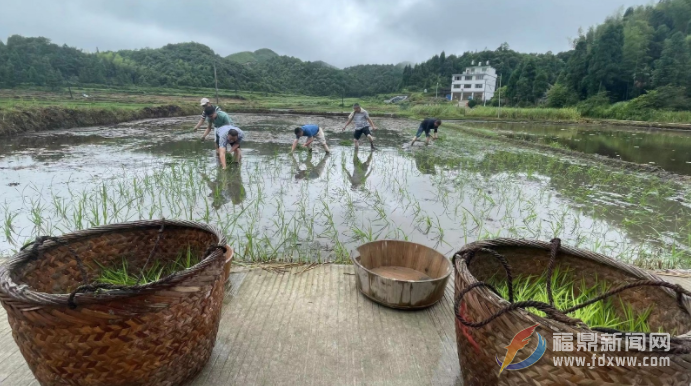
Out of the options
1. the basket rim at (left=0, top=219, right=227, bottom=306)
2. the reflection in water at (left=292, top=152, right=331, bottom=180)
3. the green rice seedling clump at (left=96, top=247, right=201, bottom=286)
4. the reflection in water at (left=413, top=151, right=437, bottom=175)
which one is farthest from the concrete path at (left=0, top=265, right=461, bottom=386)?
the reflection in water at (left=413, top=151, right=437, bottom=175)

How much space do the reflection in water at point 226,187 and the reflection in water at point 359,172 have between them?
6.01ft

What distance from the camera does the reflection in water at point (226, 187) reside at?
183 inches

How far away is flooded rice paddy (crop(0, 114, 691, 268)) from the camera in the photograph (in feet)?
11.4

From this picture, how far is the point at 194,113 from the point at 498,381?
955 inches

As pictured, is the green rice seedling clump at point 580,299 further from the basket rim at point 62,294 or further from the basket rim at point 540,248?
the basket rim at point 62,294

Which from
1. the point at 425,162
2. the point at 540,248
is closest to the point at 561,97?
the point at 425,162

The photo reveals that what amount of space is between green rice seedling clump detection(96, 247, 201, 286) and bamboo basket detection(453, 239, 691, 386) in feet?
4.94

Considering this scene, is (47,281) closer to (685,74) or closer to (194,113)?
(194,113)

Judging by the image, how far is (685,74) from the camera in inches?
1155

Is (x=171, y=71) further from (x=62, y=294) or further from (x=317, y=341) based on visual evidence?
(x=317, y=341)

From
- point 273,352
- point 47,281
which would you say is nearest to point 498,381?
point 273,352

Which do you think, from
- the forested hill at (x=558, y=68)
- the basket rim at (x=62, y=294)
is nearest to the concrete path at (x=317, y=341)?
the basket rim at (x=62, y=294)

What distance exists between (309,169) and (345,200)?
2348 mm

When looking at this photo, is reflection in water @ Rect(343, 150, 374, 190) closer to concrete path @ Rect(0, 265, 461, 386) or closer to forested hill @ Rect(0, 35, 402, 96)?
concrete path @ Rect(0, 265, 461, 386)
